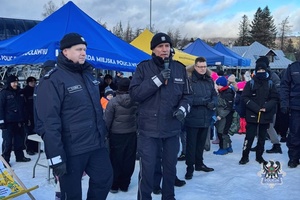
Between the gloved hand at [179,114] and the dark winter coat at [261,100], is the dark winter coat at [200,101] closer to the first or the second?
the dark winter coat at [261,100]

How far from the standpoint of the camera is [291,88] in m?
5.41

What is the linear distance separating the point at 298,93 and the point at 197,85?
176 cm

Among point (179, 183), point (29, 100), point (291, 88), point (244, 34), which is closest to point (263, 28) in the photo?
point (244, 34)

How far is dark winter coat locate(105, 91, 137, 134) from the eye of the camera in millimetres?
4371

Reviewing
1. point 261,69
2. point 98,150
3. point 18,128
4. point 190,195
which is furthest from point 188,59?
point 98,150

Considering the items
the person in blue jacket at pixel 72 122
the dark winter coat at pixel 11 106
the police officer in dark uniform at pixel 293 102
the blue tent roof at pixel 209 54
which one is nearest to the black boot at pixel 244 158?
the police officer in dark uniform at pixel 293 102

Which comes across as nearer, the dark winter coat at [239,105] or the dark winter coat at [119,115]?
the dark winter coat at [119,115]

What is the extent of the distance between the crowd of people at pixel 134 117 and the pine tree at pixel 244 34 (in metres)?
77.0

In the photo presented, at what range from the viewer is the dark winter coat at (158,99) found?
3545 mm

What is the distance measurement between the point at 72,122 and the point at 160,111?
1087 millimetres

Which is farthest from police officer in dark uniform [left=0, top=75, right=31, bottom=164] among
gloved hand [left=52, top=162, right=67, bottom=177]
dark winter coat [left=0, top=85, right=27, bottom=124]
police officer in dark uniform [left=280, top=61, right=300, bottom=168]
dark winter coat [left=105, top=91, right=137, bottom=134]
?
police officer in dark uniform [left=280, top=61, right=300, bottom=168]

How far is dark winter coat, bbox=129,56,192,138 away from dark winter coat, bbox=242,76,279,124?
2.23m

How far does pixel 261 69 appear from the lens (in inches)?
215

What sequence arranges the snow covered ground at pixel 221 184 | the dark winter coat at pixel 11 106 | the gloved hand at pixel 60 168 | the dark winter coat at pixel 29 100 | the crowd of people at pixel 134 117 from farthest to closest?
the dark winter coat at pixel 29 100, the dark winter coat at pixel 11 106, the snow covered ground at pixel 221 184, the crowd of people at pixel 134 117, the gloved hand at pixel 60 168
